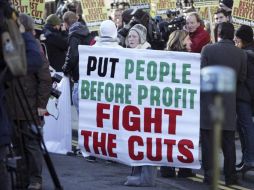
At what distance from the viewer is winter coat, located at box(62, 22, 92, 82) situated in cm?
1185

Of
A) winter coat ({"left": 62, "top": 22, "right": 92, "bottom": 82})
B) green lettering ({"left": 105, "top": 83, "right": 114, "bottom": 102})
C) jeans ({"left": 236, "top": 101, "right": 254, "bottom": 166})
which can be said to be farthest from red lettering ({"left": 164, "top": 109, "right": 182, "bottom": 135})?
winter coat ({"left": 62, "top": 22, "right": 92, "bottom": 82})

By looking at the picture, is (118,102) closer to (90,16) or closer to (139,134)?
(139,134)

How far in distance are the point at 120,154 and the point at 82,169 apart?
1.21 metres

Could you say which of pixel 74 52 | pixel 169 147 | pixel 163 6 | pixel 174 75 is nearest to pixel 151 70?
pixel 174 75

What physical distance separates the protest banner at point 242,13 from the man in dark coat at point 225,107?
147 inches

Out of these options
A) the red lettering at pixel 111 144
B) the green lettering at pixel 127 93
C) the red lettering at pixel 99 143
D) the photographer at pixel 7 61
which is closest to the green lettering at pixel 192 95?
the green lettering at pixel 127 93

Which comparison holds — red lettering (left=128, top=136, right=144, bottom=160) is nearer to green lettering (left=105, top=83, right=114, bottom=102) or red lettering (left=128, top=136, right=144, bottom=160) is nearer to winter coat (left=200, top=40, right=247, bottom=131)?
green lettering (left=105, top=83, right=114, bottom=102)

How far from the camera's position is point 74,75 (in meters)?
12.0

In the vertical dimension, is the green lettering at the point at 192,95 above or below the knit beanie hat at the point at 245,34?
below

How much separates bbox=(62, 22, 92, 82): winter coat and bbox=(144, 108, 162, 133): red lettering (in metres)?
2.49

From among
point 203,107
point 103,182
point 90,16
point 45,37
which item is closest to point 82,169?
point 103,182

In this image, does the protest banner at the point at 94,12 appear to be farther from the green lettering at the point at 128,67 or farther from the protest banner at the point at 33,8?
the green lettering at the point at 128,67

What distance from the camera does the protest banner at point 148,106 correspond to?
31.1ft

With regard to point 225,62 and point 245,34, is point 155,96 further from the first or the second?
point 245,34
